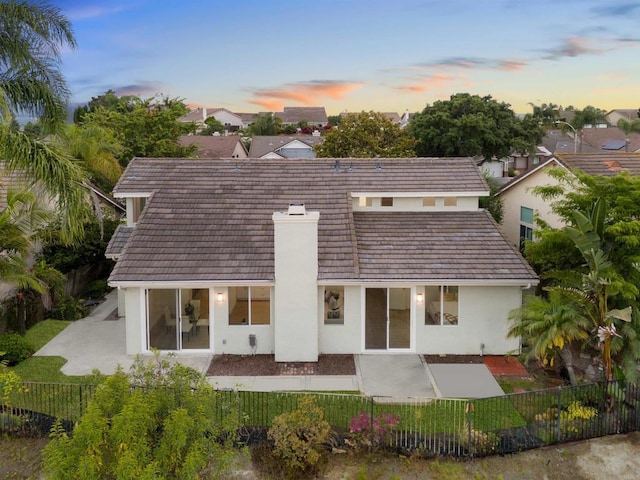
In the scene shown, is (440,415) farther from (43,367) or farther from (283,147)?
(283,147)

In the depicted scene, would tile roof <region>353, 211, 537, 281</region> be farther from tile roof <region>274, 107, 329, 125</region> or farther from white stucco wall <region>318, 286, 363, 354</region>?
tile roof <region>274, 107, 329, 125</region>

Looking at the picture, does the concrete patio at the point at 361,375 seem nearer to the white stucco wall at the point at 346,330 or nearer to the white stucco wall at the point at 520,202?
the white stucco wall at the point at 346,330

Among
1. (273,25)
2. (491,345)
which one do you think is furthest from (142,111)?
(491,345)

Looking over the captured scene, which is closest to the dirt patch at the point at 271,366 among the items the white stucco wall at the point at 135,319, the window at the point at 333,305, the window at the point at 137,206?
the window at the point at 333,305

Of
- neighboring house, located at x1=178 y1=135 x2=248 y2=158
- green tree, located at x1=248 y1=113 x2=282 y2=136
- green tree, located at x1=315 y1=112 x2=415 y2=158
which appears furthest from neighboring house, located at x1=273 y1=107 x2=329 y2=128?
green tree, located at x1=315 y1=112 x2=415 y2=158

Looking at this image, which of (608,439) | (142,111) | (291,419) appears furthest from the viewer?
(142,111)

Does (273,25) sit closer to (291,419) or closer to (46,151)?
(46,151)

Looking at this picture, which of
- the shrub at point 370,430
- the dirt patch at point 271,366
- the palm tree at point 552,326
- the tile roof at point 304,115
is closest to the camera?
the shrub at point 370,430

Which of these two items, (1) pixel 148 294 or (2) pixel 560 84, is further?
(2) pixel 560 84
